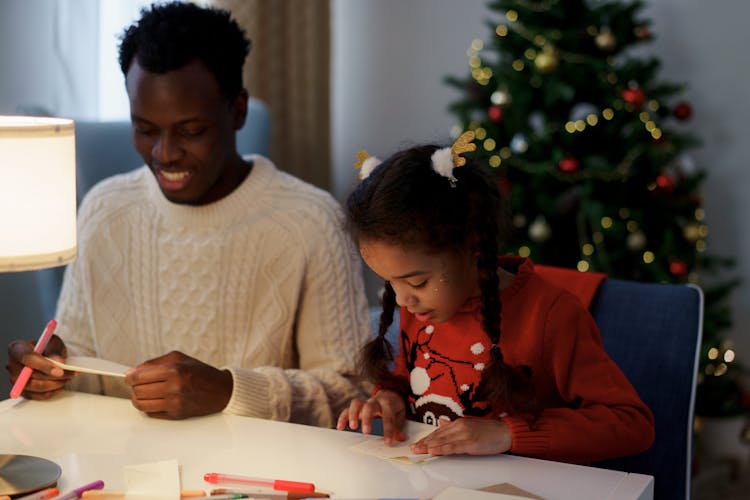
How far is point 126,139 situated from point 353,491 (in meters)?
1.57

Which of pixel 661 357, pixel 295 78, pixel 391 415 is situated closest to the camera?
pixel 391 415

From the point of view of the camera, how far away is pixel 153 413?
144 centimetres

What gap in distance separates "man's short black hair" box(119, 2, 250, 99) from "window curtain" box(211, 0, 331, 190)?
166 cm

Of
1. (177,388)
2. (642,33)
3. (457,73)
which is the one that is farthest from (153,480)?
(457,73)

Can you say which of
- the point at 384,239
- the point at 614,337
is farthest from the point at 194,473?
the point at 614,337

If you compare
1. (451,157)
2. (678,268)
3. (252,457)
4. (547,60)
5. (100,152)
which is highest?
(547,60)

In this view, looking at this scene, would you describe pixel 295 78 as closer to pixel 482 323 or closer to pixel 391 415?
pixel 482 323

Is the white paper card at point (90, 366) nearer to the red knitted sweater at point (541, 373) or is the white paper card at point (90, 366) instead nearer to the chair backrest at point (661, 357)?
the red knitted sweater at point (541, 373)

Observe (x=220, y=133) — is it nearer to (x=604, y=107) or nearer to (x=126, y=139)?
(x=126, y=139)

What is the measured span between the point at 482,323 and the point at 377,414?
0.65 feet

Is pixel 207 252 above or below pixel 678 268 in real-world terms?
above

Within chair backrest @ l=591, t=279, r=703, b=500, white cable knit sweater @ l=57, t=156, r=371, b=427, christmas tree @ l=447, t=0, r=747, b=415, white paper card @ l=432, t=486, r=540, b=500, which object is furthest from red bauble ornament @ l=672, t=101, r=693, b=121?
white paper card @ l=432, t=486, r=540, b=500

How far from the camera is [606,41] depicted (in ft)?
9.56

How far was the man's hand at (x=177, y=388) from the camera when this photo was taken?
1420mm
